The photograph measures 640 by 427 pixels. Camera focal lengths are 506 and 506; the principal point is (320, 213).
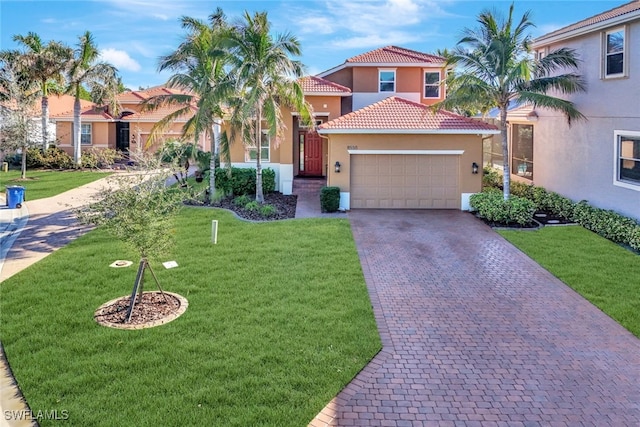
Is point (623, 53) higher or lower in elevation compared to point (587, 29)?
lower

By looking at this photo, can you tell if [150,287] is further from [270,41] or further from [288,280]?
[270,41]

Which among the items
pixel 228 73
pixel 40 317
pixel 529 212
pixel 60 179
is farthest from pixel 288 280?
pixel 60 179

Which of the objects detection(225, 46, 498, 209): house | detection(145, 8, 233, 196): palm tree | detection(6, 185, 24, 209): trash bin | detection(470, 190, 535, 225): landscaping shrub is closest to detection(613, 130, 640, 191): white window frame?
detection(470, 190, 535, 225): landscaping shrub

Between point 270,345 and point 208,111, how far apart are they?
13987mm

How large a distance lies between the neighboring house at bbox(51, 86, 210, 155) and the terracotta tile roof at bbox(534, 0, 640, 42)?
26620 mm

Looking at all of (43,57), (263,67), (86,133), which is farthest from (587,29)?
(86,133)

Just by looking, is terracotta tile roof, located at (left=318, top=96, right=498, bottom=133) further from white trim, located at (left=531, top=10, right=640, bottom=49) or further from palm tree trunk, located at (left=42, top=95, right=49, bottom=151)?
palm tree trunk, located at (left=42, top=95, right=49, bottom=151)

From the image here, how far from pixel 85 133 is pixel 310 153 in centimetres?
2288

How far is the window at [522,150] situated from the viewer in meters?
23.5

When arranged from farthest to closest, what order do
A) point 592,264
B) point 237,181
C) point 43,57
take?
point 43,57
point 237,181
point 592,264

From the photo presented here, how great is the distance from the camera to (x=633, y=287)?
1127 centimetres

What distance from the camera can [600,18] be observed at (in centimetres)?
1784

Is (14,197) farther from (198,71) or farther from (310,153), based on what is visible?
(310,153)

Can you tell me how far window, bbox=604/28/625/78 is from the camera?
16234mm
